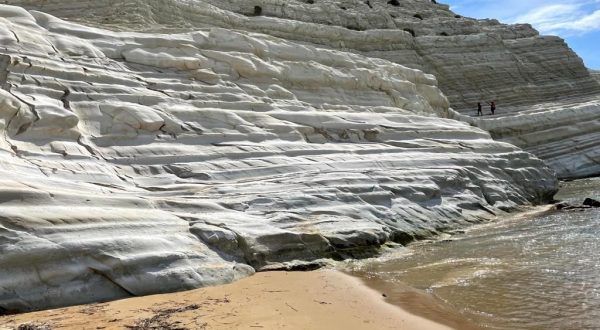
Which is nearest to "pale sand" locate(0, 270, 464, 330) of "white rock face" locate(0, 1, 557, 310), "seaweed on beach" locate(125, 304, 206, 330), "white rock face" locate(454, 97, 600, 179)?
"seaweed on beach" locate(125, 304, 206, 330)

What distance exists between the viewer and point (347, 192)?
11852 mm

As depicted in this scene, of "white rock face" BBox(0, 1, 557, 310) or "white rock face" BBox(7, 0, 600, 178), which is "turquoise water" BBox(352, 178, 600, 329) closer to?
"white rock face" BBox(0, 1, 557, 310)

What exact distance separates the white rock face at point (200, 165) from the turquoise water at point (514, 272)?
3.52 feet

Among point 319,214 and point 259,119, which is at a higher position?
point 259,119

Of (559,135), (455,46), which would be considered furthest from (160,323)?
(455,46)

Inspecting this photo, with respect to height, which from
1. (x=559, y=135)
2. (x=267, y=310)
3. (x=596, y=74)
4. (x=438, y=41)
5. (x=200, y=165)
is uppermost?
(x=438, y=41)

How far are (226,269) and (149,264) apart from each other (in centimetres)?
114

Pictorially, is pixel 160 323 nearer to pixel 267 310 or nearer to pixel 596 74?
pixel 267 310

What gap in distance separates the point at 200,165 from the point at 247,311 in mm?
5393

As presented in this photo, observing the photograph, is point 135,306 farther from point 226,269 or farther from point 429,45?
point 429,45

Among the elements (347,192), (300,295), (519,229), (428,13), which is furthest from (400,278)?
(428,13)

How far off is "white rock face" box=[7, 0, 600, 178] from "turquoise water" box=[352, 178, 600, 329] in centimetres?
1241

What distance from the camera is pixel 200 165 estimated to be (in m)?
11.4

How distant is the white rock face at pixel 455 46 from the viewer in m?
23.2
